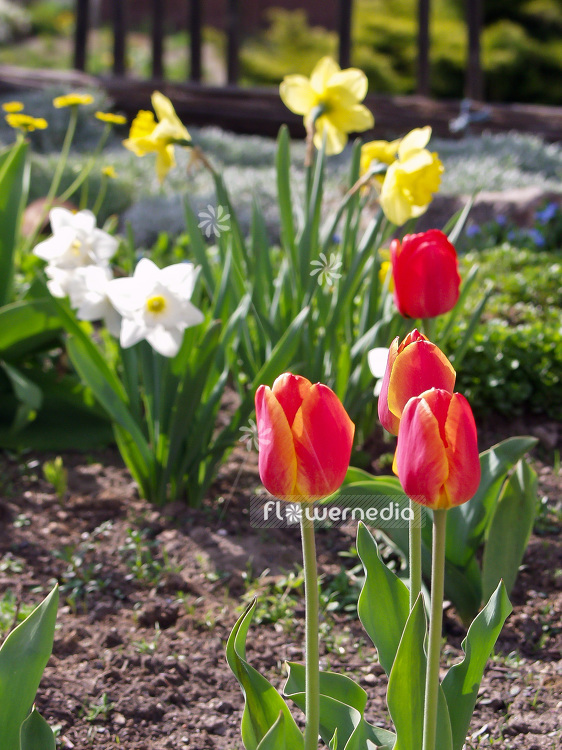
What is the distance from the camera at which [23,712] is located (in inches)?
36.5

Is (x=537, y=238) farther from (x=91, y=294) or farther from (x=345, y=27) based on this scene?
(x=345, y=27)

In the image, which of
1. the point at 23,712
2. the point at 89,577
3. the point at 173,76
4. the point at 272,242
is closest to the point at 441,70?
the point at 173,76

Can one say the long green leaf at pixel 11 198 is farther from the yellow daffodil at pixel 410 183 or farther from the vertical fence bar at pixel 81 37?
the vertical fence bar at pixel 81 37

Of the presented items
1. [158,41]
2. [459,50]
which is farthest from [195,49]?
[459,50]

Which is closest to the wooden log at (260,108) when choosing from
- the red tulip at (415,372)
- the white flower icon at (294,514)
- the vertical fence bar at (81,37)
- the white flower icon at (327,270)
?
the vertical fence bar at (81,37)

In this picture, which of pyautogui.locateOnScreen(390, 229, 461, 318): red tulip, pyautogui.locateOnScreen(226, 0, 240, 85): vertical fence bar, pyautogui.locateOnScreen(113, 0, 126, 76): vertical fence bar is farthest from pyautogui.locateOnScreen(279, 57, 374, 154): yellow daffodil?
pyautogui.locateOnScreen(113, 0, 126, 76): vertical fence bar

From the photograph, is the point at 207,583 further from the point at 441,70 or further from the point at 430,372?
the point at 441,70

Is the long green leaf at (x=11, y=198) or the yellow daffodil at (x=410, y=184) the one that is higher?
the yellow daffodil at (x=410, y=184)

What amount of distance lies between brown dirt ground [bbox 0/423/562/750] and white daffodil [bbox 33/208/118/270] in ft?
2.08

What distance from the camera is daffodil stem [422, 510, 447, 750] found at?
29.8 inches

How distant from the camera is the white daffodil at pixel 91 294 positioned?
1793mm

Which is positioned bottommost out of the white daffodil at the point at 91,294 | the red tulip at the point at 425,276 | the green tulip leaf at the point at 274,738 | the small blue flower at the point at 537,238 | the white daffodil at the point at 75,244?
the small blue flower at the point at 537,238

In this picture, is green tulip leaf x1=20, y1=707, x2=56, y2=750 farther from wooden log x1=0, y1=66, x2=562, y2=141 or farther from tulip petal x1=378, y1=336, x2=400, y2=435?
wooden log x1=0, y1=66, x2=562, y2=141

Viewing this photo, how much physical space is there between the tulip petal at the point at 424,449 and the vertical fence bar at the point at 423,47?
699 cm
